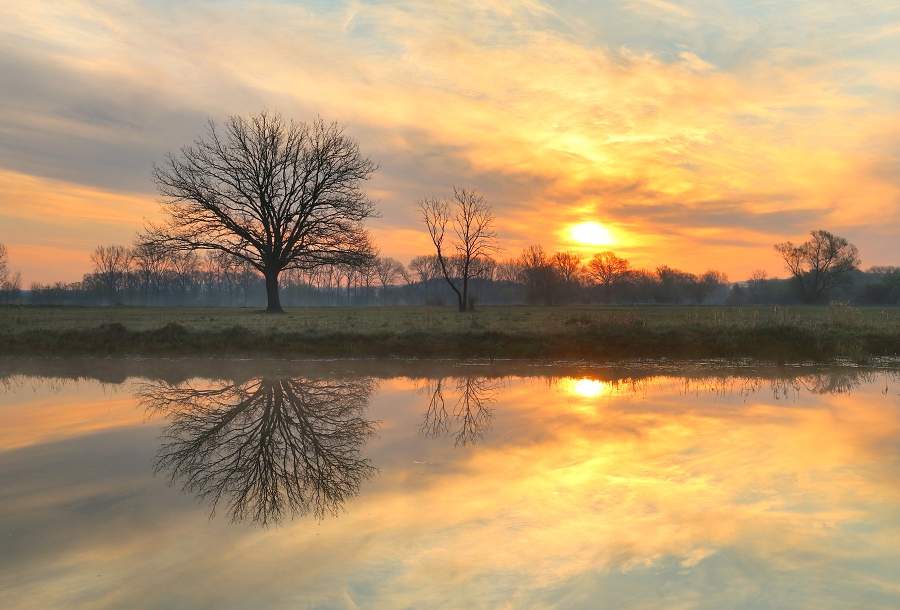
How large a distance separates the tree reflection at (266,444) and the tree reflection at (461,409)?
1.12 metres

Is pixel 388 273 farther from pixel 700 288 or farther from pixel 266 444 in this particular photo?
pixel 266 444

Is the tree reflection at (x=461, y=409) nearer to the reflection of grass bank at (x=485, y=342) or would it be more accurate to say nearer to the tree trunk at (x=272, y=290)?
the reflection of grass bank at (x=485, y=342)

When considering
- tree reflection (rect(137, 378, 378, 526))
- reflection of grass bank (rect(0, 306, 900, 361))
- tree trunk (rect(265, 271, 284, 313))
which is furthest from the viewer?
tree trunk (rect(265, 271, 284, 313))

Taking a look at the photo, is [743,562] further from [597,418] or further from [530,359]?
[530,359]

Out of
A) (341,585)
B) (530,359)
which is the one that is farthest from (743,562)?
(530,359)

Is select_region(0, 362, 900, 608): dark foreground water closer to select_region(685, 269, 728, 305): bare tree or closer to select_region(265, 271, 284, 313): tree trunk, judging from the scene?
select_region(265, 271, 284, 313): tree trunk

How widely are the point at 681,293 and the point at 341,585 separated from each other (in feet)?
379

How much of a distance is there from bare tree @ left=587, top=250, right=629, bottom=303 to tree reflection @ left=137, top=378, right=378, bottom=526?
105 meters

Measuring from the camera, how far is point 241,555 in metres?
4.83

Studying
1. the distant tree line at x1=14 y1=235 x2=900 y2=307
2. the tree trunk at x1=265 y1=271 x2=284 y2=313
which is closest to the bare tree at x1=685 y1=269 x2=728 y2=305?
the distant tree line at x1=14 y1=235 x2=900 y2=307

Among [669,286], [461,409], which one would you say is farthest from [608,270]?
[461,409]

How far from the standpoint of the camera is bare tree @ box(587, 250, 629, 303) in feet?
369

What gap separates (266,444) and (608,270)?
111 meters

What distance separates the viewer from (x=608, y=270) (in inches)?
4461
